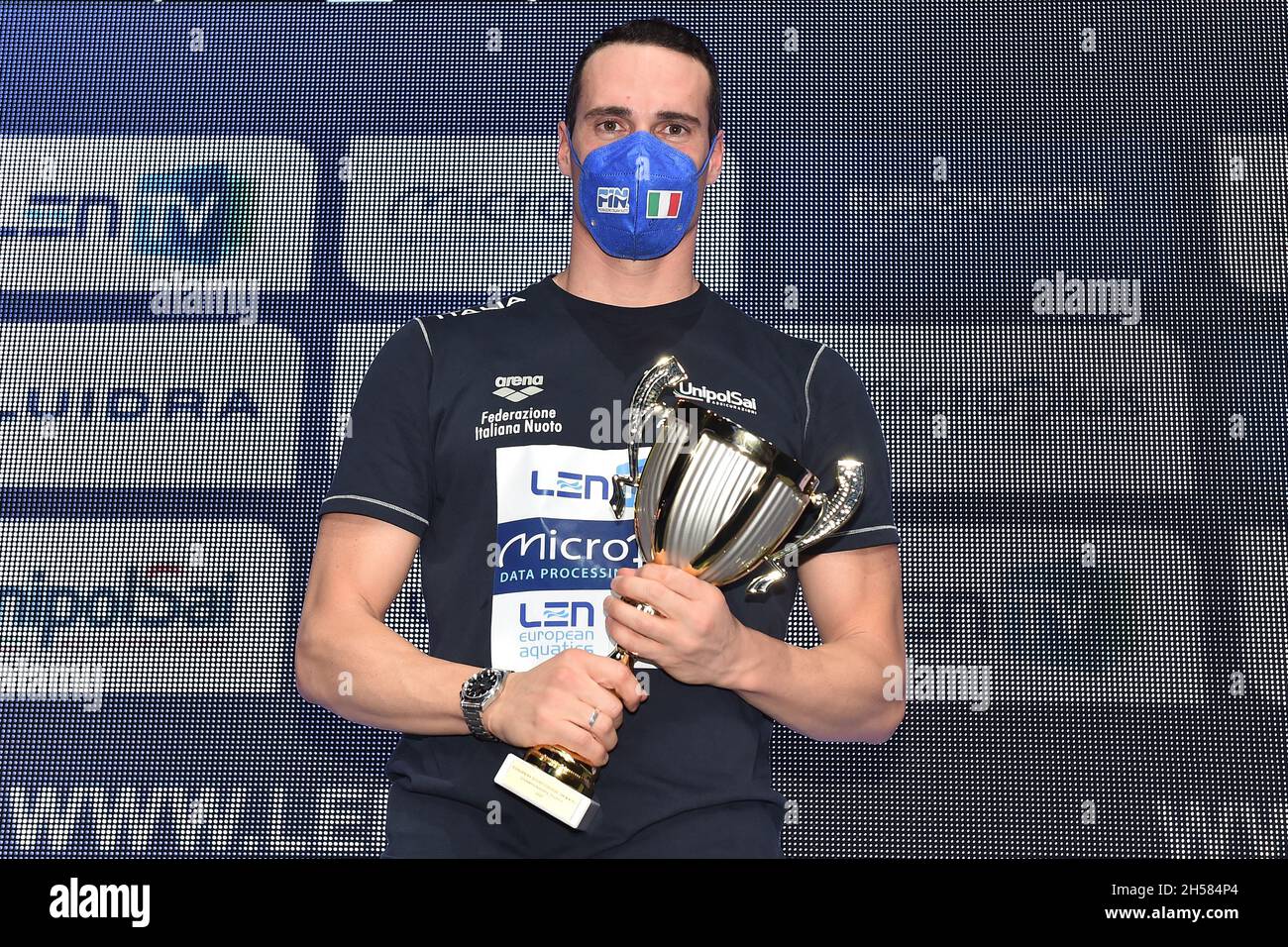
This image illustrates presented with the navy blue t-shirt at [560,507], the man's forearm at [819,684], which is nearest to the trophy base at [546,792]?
the navy blue t-shirt at [560,507]

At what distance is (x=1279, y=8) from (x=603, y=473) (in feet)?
7.61

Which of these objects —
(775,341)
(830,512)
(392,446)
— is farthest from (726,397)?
(392,446)

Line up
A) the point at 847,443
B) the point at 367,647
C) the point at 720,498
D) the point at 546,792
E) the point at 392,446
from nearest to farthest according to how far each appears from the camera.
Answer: the point at 546,792 → the point at 720,498 → the point at 367,647 → the point at 392,446 → the point at 847,443

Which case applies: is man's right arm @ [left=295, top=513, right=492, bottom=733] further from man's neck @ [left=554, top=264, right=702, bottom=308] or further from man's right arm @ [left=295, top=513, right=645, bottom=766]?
man's neck @ [left=554, top=264, right=702, bottom=308]

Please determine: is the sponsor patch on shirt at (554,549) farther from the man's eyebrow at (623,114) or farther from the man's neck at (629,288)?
the man's eyebrow at (623,114)

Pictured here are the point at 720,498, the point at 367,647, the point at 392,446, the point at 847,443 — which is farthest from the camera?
the point at 847,443

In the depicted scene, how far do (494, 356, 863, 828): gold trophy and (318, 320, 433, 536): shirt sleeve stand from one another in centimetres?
38

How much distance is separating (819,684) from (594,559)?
39cm

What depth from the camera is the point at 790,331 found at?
114 inches

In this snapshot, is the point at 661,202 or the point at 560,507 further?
the point at 661,202

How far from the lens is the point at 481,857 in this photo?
5.76ft
